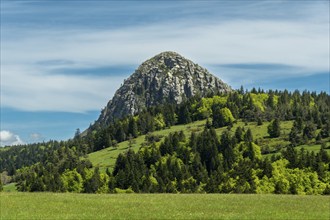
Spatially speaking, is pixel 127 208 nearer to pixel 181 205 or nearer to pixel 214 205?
pixel 181 205

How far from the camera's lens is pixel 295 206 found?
151 feet

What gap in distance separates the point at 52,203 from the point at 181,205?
14.8 meters

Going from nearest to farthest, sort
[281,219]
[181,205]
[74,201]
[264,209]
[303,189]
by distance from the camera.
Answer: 1. [281,219]
2. [264,209]
3. [181,205]
4. [74,201]
5. [303,189]

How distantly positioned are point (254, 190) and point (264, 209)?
150446 millimetres

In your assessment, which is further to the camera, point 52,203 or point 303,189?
point 303,189

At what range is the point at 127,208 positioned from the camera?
45.3 metres

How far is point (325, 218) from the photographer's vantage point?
37406 mm

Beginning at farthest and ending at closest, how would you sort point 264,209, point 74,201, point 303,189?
point 303,189, point 74,201, point 264,209

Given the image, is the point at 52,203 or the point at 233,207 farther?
the point at 52,203

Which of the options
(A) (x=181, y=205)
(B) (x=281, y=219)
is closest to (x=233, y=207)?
(A) (x=181, y=205)

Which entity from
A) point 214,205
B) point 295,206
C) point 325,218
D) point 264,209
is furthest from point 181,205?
point 325,218

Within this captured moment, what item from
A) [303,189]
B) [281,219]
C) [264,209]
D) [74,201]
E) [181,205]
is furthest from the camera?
[303,189]

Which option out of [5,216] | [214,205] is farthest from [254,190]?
[5,216]

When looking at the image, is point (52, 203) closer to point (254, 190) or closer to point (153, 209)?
point (153, 209)
